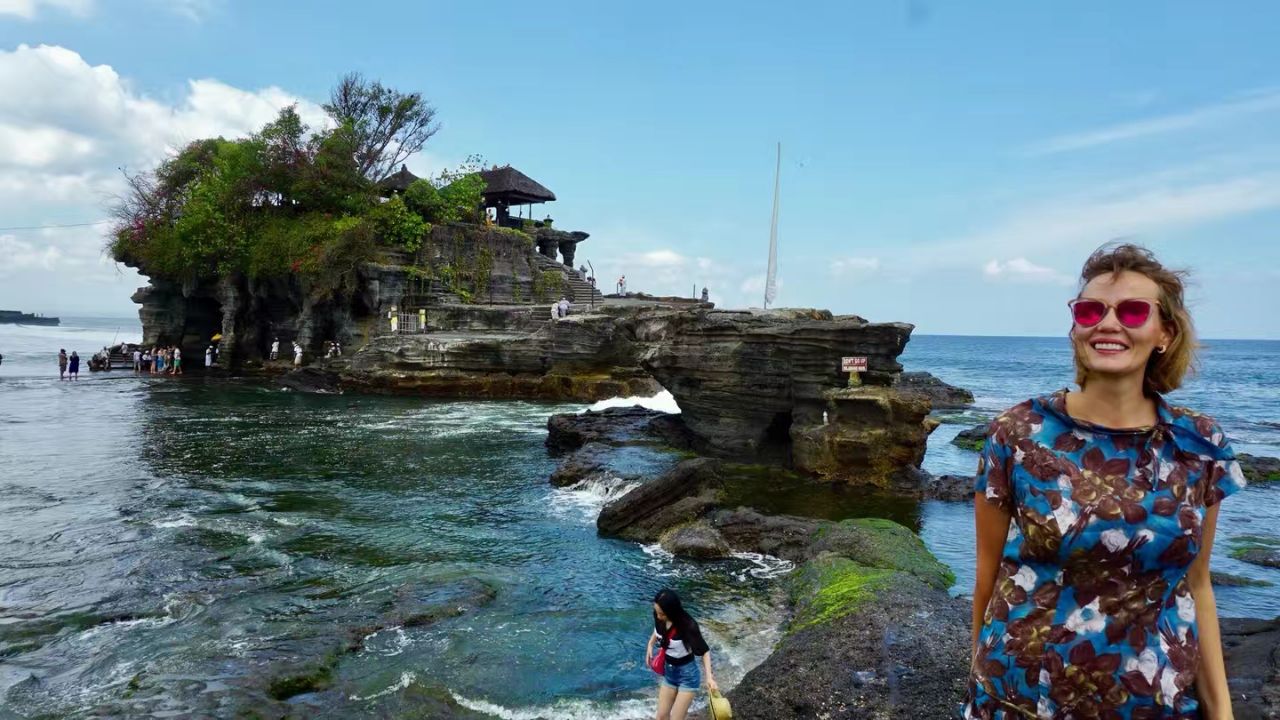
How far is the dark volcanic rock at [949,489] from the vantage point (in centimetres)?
1647

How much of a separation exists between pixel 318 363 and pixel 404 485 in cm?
2173

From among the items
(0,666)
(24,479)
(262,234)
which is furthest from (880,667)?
(262,234)

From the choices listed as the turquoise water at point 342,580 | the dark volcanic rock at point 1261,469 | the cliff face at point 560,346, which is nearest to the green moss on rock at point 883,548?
the turquoise water at point 342,580

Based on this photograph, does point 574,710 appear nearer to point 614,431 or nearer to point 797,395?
point 797,395

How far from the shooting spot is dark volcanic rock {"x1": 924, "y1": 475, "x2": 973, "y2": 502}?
1647 centimetres

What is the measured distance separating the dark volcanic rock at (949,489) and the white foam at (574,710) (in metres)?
11.1

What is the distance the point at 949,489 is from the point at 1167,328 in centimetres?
1573

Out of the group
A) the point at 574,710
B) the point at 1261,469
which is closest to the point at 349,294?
the point at 574,710

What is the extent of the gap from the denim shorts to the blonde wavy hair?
188 inches

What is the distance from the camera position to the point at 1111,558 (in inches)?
86.6

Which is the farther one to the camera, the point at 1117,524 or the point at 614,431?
the point at 614,431

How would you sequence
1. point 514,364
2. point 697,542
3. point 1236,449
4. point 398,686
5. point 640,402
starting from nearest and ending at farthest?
1. point 398,686
2. point 697,542
3. point 1236,449
4. point 640,402
5. point 514,364

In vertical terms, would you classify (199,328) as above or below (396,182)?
below

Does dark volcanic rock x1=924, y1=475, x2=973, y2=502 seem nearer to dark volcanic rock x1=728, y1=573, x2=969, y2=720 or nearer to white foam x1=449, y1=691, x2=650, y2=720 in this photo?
dark volcanic rock x1=728, y1=573, x2=969, y2=720
